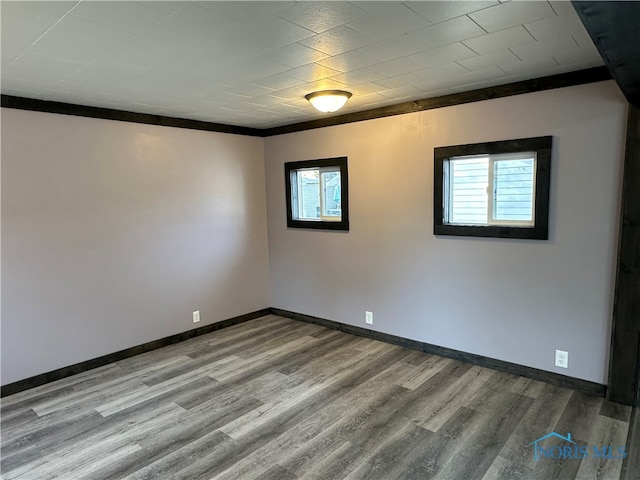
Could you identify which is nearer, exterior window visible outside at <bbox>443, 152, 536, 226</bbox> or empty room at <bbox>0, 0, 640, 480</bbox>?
empty room at <bbox>0, 0, 640, 480</bbox>

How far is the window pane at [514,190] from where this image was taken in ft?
10.4

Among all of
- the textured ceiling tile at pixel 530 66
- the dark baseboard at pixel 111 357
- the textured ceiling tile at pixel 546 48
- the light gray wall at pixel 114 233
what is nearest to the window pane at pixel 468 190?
the textured ceiling tile at pixel 530 66

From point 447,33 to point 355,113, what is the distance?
6.66ft

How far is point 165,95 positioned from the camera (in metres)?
3.25

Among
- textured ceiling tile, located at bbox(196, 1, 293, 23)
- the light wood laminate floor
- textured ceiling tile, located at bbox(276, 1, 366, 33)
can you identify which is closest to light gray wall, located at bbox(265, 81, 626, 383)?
the light wood laminate floor

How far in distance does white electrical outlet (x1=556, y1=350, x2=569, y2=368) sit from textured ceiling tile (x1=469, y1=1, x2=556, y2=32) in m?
2.42

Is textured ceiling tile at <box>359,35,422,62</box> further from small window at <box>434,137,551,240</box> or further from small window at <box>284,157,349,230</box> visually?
A: small window at <box>284,157,349,230</box>

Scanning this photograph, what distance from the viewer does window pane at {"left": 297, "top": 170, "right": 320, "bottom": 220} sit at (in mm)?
4758

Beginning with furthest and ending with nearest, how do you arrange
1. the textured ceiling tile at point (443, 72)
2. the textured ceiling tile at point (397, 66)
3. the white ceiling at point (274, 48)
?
the textured ceiling tile at point (443, 72) < the textured ceiling tile at point (397, 66) < the white ceiling at point (274, 48)

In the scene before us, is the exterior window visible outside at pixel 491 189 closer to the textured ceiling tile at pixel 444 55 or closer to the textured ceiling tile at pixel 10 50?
the textured ceiling tile at pixel 444 55

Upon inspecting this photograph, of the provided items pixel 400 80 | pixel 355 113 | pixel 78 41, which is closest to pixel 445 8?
pixel 400 80

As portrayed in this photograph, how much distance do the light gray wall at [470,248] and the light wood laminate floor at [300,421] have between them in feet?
1.36

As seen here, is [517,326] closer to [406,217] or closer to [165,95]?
[406,217]

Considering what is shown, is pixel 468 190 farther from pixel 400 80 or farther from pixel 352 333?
pixel 352 333
